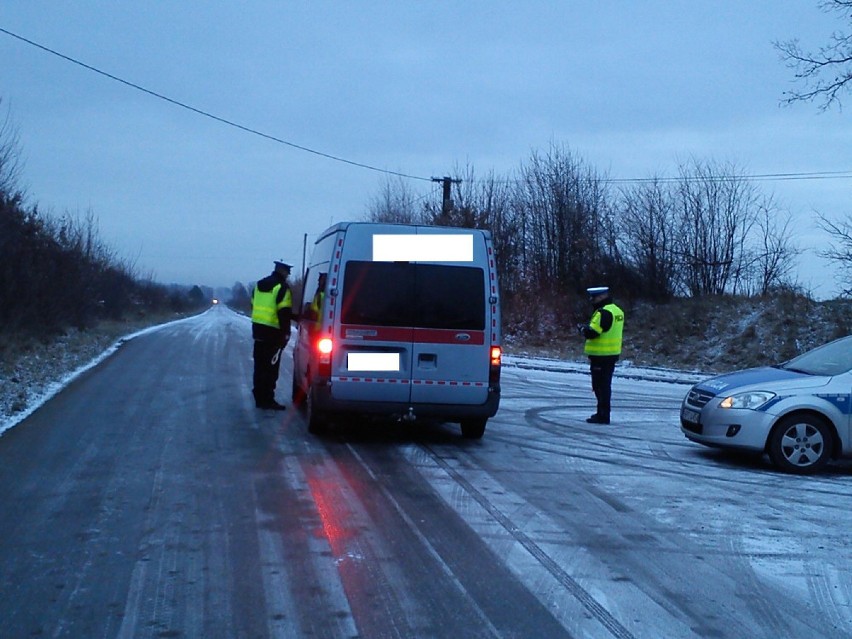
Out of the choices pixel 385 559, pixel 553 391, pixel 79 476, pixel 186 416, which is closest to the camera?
pixel 385 559

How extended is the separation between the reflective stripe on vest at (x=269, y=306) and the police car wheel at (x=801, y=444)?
6.98 metres

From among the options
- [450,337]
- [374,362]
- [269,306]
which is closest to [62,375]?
[269,306]

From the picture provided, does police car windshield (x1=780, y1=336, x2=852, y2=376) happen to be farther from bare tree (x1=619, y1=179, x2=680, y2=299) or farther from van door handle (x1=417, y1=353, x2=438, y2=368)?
bare tree (x1=619, y1=179, x2=680, y2=299)

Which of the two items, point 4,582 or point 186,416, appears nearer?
point 4,582

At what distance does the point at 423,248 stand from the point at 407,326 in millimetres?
937

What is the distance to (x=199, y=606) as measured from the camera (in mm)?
5188

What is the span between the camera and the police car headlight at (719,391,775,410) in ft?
32.1

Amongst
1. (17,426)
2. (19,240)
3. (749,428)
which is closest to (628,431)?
(749,428)

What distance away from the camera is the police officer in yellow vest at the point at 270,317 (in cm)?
1339

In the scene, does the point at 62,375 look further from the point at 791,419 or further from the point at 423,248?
the point at 791,419

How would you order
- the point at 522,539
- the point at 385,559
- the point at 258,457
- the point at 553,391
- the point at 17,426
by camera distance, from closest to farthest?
the point at 385,559, the point at 522,539, the point at 258,457, the point at 17,426, the point at 553,391

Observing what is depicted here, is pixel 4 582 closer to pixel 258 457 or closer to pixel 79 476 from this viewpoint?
pixel 79 476

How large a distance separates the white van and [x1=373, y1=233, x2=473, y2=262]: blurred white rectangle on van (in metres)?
0.01

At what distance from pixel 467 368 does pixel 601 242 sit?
29.7m
